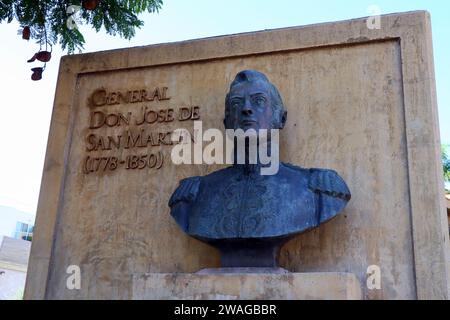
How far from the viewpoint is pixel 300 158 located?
16.2ft

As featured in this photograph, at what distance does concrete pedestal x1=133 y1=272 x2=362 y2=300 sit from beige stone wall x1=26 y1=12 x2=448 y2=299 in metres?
0.66

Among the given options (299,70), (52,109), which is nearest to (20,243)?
(52,109)

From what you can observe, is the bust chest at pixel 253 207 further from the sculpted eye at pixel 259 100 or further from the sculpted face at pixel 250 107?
the sculpted eye at pixel 259 100

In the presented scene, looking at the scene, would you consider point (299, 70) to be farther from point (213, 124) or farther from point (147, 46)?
point (147, 46)

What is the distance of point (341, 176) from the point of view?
4758 mm

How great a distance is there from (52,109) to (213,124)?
6.26 ft

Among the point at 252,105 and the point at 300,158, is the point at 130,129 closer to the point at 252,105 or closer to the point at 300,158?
the point at 252,105

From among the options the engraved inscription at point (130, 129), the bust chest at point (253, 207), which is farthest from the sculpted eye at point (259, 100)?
the engraved inscription at point (130, 129)

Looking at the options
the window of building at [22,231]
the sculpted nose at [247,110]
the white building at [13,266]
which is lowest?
the sculpted nose at [247,110]

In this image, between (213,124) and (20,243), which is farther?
(20,243)

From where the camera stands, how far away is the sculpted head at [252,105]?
4414mm

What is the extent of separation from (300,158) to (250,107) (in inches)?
31.9
